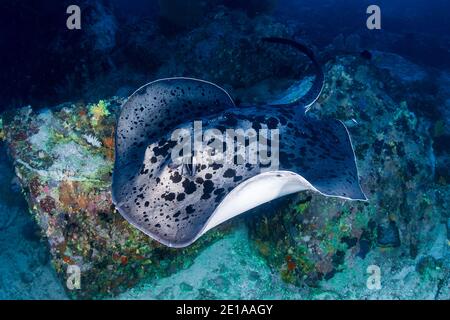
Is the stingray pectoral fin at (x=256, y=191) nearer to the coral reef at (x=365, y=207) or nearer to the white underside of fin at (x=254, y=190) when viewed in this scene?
the white underside of fin at (x=254, y=190)

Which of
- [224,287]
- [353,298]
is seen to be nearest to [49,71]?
[224,287]

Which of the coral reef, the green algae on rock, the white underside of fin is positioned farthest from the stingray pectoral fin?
the green algae on rock

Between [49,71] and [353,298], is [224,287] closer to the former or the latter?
[353,298]

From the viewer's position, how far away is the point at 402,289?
459 cm

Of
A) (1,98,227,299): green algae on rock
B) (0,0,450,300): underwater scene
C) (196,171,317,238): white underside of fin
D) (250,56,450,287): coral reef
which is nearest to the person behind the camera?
(196,171,317,238): white underside of fin

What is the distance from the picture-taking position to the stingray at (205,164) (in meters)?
3.18

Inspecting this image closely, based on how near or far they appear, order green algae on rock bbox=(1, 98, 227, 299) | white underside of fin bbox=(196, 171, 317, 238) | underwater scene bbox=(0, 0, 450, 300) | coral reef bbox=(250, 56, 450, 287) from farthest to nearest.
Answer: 1. coral reef bbox=(250, 56, 450, 287)
2. green algae on rock bbox=(1, 98, 227, 299)
3. underwater scene bbox=(0, 0, 450, 300)
4. white underside of fin bbox=(196, 171, 317, 238)

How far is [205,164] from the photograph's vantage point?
3.55 meters

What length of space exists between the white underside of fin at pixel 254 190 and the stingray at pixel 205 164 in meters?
0.01

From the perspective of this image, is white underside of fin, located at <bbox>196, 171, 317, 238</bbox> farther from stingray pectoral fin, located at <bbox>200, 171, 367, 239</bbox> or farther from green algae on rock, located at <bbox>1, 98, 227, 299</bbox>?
green algae on rock, located at <bbox>1, 98, 227, 299</bbox>

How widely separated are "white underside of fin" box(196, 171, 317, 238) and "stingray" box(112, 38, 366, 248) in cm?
1

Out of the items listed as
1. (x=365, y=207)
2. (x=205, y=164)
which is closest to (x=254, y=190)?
(x=205, y=164)

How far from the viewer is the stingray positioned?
125 inches
